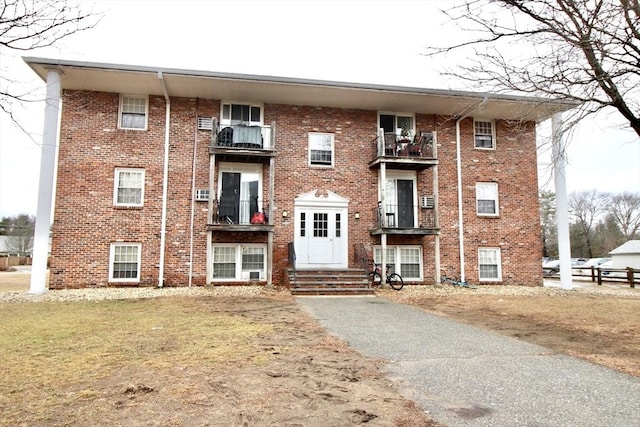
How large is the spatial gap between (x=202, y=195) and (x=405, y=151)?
24.4 ft

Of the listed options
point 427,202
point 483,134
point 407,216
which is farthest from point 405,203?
point 483,134

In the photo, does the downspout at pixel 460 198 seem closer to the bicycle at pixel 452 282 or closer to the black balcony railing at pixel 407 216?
the bicycle at pixel 452 282

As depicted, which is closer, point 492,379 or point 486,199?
point 492,379

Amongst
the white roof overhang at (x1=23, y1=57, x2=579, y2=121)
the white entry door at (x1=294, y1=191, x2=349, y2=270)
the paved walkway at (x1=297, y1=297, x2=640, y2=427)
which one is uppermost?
the white roof overhang at (x1=23, y1=57, x2=579, y2=121)

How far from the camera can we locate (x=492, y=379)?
14.3ft

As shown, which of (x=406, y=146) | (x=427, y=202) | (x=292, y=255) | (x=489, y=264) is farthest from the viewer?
(x=489, y=264)

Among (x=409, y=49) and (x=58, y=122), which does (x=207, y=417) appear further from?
(x=58, y=122)

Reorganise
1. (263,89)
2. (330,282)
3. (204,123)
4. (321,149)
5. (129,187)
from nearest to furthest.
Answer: (330,282)
(129,187)
(263,89)
(204,123)
(321,149)

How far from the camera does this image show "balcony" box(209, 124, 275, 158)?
13.9 meters

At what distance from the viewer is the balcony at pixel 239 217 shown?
13.6 metres

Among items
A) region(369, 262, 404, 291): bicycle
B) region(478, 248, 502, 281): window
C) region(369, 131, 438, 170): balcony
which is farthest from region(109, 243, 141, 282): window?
region(478, 248, 502, 281): window

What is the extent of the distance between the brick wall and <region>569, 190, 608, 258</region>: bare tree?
4386cm

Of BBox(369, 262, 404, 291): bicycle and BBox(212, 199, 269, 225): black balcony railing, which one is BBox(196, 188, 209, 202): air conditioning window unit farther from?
BBox(369, 262, 404, 291): bicycle

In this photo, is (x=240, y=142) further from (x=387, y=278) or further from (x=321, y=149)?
(x=387, y=278)
